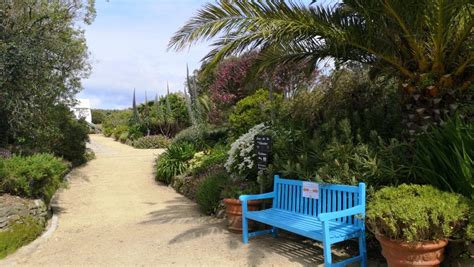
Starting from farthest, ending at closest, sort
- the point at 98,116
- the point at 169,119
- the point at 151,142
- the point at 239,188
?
the point at 98,116
the point at 169,119
the point at 151,142
the point at 239,188

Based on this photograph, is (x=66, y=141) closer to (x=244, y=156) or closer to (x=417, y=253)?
(x=244, y=156)

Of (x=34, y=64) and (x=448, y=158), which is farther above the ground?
(x=34, y=64)

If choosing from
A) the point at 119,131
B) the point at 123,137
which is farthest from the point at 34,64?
the point at 119,131

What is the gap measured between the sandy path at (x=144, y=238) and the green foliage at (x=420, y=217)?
1366mm

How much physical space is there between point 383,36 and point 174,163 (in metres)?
7.98

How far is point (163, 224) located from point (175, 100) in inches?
722

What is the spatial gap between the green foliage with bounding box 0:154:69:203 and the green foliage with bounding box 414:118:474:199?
19.3 feet

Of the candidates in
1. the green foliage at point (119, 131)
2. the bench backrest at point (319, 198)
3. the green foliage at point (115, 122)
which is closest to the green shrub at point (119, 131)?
the green foliage at point (119, 131)

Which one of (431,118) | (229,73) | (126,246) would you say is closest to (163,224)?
(126,246)

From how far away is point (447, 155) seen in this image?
450cm

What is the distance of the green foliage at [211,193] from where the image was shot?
778cm

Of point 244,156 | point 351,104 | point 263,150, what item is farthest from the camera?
point 244,156

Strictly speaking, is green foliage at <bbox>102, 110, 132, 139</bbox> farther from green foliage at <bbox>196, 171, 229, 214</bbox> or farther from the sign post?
the sign post

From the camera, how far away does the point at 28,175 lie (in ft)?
22.4
